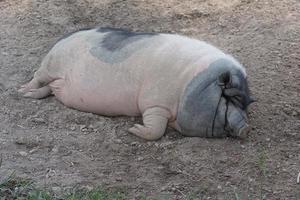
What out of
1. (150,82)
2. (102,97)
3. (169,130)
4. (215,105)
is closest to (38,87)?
(102,97)

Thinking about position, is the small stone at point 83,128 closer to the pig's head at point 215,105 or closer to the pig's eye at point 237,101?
the pig's head at point 215,105

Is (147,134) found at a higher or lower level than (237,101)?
lower

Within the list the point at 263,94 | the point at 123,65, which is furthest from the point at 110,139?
the point at 263,94

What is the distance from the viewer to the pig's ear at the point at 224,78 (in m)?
4.12

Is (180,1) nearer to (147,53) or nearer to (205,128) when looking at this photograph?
(147,53)

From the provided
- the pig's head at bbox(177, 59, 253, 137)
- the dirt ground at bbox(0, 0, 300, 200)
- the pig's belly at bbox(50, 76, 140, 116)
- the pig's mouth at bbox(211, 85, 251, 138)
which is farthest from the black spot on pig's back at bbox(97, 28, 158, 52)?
the pig's mouth at bbox(211, 85, 251, 138)

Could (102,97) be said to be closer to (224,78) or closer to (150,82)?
(150,82)

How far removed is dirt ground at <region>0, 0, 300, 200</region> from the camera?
3.73 metres

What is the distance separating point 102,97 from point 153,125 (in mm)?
405

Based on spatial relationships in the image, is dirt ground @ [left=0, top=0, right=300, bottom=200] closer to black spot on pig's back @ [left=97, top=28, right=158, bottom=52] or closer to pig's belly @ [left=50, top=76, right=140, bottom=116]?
pig's belly @ [left=50, top=76, right=140, bottom=116]

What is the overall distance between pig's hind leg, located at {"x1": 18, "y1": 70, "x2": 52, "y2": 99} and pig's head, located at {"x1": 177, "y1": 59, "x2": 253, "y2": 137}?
0.99 metres

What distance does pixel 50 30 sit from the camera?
5547 mm

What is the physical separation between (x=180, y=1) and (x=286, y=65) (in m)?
1.33

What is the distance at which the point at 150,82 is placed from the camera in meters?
4.29
